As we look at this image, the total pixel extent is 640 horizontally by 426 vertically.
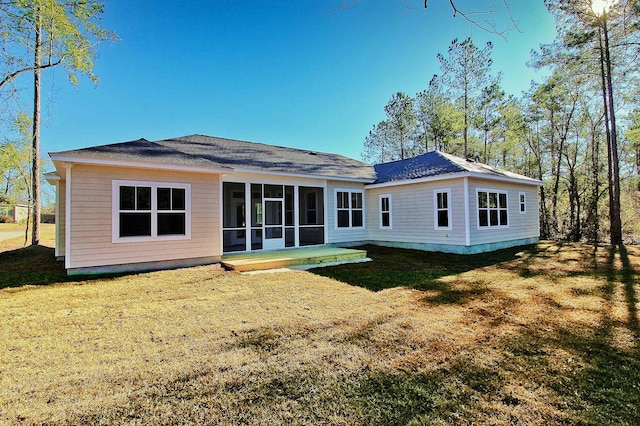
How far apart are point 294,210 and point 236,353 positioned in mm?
7596

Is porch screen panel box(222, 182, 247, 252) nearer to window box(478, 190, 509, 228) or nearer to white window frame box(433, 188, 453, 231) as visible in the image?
white window frame box(433, 188, 453, 231)

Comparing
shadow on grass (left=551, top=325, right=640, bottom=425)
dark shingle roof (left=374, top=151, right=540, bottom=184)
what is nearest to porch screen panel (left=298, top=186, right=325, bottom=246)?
dark shingle roof (left=374, top=151, right=540, bottom=184)

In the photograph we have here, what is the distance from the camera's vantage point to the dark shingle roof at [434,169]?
10.3m

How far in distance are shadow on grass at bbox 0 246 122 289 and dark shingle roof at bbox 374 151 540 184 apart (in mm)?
9972

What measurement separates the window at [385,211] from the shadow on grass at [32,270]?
9221 mm

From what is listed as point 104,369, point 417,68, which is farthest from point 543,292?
point 104,369

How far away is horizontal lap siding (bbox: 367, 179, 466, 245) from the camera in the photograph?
9906mm

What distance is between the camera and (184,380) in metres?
2.59

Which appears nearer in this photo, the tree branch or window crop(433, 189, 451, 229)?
window crop(433, 189, 451, 229)

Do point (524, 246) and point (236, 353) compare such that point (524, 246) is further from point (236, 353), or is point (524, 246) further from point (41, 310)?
point (41, 310)

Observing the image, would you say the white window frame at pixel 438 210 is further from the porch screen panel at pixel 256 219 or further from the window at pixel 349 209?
the porch screen panel at pixel 256 219

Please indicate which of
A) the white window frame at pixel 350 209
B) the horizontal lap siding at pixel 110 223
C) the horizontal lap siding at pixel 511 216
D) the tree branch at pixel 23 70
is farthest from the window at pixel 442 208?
the tree branch at pixel 23 70

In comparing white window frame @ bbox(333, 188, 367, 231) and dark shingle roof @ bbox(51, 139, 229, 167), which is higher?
dark shingle roof @ bbox(51, 139, 229, 167)

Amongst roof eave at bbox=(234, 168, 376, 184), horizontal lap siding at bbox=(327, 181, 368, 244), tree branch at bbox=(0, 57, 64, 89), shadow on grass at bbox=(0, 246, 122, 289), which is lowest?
shadow on grass at bbox=(0, 246, 122, 289)
